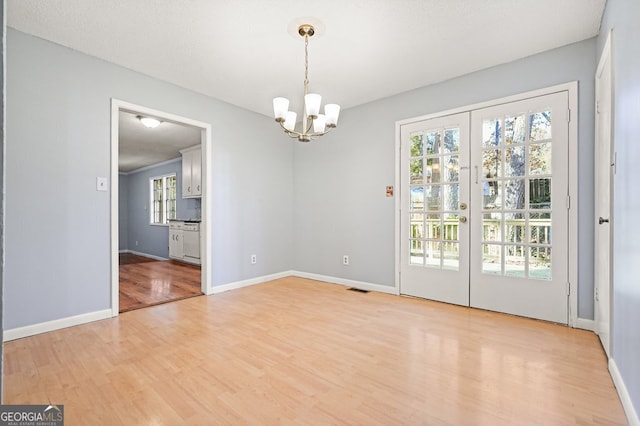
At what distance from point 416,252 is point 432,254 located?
0.19 m

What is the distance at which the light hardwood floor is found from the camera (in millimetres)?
1555

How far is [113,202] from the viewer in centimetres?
301

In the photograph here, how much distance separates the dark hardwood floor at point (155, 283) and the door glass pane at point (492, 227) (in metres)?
3.37

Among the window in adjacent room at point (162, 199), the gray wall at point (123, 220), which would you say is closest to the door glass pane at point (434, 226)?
the window in adjacent room at point (162, 199)

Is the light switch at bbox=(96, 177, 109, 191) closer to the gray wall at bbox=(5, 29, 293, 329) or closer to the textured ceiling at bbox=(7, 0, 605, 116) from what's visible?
the gray wall at bbox=(5, 29, 293, 329)

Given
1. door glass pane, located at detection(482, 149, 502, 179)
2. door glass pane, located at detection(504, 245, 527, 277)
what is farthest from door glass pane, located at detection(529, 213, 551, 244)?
door glass pane, located at detection(482, 149, 502, 179)

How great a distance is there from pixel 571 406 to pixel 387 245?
2411 mm

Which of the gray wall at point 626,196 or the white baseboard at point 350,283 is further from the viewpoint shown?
the white baseboard at point 350,283

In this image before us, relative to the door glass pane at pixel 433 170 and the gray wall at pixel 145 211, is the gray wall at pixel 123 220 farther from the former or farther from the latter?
the door glass pane at pixel 433 170

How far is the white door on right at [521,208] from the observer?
2744mm

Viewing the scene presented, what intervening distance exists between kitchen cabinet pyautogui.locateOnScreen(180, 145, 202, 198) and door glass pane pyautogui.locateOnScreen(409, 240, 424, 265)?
14.7 feet

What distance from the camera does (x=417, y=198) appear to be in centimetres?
363

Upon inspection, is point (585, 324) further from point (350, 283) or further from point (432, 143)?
point (350, 283)

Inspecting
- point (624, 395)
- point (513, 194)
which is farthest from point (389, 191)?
point (624, 395)
